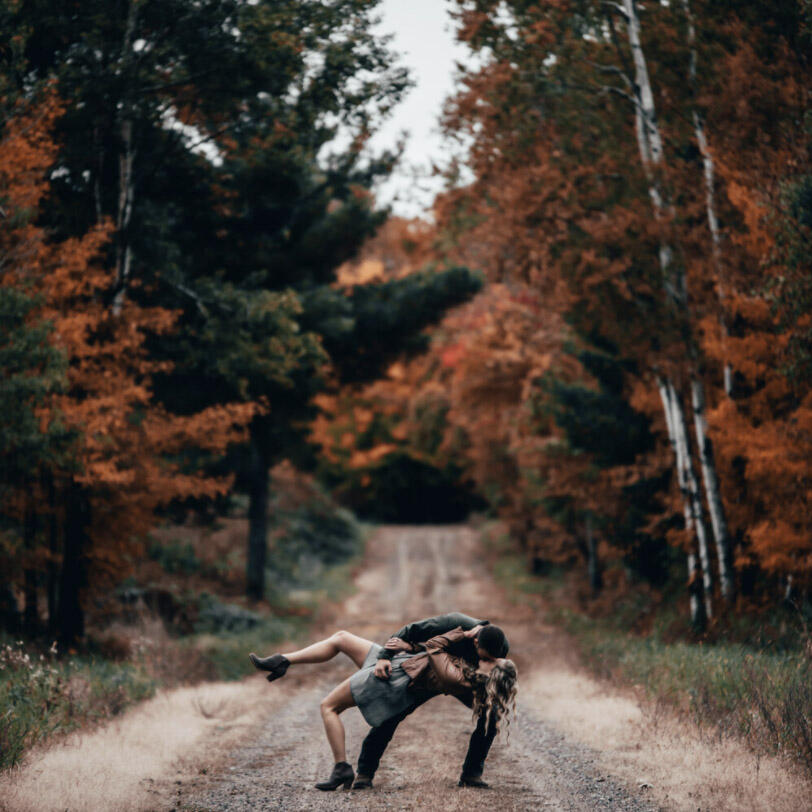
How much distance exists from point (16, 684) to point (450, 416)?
19961mm

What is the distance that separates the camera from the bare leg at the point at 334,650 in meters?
6.44

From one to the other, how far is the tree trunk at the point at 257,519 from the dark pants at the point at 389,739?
A: 1480 cm

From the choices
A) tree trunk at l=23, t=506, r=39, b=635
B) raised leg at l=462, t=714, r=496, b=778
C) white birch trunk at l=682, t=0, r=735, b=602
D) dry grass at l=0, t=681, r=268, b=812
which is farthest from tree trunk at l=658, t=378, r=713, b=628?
tree trunk at l=23, t=506, r=39, b=635

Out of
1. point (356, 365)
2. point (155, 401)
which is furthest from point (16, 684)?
point (356, 365)

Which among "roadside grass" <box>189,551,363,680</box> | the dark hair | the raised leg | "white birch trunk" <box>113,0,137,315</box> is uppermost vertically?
"white birch trunk" <box>113,0,137,315</box>

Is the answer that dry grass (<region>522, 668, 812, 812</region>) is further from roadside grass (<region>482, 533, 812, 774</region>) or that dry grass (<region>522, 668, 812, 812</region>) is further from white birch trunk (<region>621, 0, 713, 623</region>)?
white birch trunk (<region>621, 0, 713, 623</region>)

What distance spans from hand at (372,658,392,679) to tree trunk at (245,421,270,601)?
49.0 feet

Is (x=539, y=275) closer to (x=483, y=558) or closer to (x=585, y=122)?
(x=585, y=122)

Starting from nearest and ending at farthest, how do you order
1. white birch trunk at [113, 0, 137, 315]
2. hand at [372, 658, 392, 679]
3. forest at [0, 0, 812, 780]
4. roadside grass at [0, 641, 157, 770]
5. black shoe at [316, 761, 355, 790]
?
1. hand at [372, 658, 392, 679]
2. black shoe at [316, 761, 355, 790]
3. roadside grass at [0, 641, 157, 770]
4. forest at [0, 0, 812, 780]
5. white birch trunk at [113, 0, 137, 315]

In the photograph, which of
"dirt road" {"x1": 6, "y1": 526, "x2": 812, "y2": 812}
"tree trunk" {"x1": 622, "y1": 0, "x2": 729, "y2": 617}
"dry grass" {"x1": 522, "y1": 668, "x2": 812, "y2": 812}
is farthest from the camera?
"tree trunk" {"x1": 622, "y1": 0, "x2": 729, "y2": 617}

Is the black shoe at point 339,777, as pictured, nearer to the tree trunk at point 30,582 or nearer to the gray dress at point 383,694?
the gray dress at point 383,694

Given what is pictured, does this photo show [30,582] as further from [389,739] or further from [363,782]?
[389,739]

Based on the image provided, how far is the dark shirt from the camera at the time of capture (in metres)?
6.26

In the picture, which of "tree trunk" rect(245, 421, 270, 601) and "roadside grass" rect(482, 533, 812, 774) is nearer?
"roadside grass" rect(482, 533, 812, 774)
